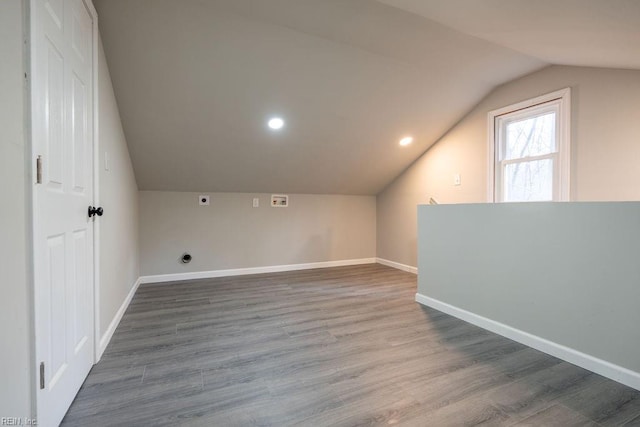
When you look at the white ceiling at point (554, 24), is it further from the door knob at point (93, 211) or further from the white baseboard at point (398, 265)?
the white baseboard at point (398, 265)

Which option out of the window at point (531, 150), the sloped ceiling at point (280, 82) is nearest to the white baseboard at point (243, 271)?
the sloped ceiling at point (280, 82)

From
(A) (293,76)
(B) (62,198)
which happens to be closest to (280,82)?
(A) (293,76)

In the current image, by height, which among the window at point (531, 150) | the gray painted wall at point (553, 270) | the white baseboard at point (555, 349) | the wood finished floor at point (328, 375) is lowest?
the wood finished floor at point (328, 375)

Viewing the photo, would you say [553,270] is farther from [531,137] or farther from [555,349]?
[531,137]

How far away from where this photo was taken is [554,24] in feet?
5.32

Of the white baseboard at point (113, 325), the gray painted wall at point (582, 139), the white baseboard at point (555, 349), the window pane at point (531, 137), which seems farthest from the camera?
the window pane at point (531, 137)

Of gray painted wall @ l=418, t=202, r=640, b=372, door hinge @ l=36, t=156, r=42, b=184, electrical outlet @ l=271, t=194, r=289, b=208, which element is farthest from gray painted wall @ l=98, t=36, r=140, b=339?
gray painted wall @ l=418, t=202, r=640, b=372

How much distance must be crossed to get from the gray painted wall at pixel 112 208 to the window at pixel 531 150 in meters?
3.74

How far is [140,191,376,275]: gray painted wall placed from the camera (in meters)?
3.79

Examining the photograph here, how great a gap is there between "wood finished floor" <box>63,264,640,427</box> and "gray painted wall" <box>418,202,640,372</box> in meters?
0.22

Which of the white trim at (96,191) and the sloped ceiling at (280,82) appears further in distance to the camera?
the sloped ceiling at (280,82)

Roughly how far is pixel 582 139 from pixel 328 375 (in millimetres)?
2992

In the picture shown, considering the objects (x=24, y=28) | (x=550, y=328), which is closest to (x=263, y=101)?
(x=24, y=28)

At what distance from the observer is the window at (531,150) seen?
8.97ft
